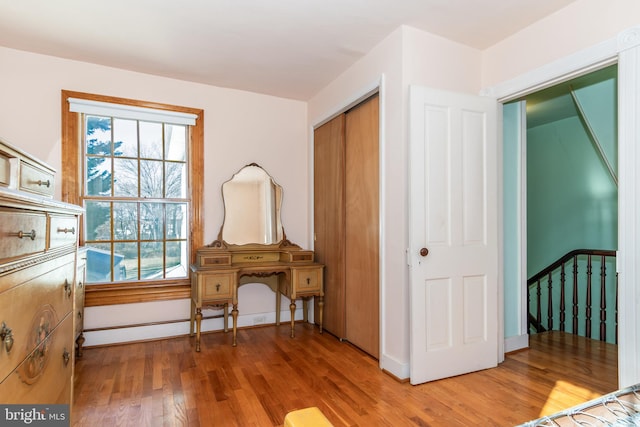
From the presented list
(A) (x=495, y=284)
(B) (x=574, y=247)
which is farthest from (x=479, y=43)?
(B) (x=574, y=247)

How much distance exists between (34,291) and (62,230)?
1.36 ft

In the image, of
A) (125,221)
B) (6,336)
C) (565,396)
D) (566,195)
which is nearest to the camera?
(6,336)

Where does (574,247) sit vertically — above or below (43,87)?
below

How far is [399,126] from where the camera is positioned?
103 inches

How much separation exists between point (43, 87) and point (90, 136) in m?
0.51

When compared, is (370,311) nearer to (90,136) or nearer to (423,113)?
(423,113)

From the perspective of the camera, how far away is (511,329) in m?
3.14

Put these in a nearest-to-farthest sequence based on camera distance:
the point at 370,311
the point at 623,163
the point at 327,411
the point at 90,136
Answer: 1. the point at 623,163
2. the point at 327,411
3. the point at 370,311
4. the point at 90,136

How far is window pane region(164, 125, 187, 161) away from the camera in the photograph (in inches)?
141

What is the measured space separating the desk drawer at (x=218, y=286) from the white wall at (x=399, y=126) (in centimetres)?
139

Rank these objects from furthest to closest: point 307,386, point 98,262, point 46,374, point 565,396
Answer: point 98,262
point 307,386
point 565,396
point 46,374

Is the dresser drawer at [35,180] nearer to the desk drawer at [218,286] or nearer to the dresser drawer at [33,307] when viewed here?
the dresser drawer at [33,307]

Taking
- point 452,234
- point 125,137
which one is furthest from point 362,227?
point 125,137

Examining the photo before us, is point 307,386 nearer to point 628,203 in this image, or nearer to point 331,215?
point 331,215
